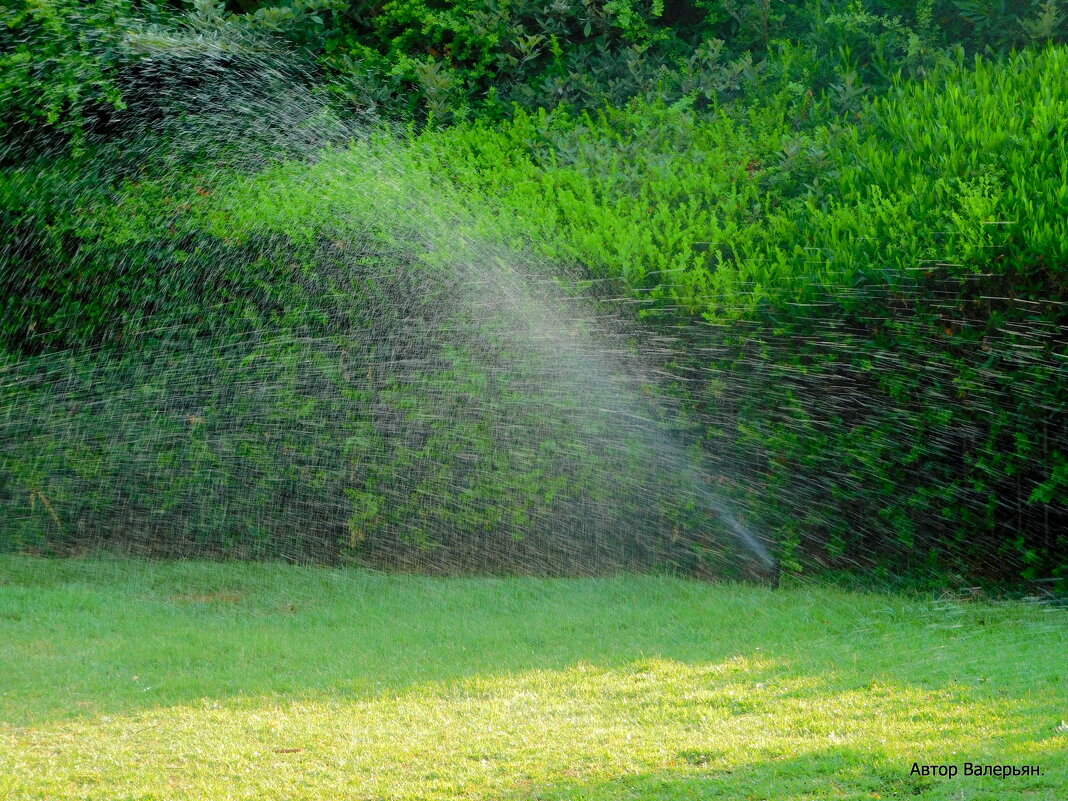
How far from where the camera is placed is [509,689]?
513 cm

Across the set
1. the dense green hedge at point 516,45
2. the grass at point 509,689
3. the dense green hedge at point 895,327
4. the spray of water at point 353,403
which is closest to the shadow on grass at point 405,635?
the grass at point 509,689

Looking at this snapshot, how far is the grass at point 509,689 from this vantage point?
160 inches

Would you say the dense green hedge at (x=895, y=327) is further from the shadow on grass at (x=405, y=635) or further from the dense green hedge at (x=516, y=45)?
the dense green hedge at (x=516, y=45)

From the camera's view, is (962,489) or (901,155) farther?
(901,155)

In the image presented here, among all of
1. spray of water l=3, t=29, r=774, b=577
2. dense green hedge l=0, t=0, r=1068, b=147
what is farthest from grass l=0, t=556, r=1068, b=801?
dense green hedge l=0, t=0, r=1068, b=147

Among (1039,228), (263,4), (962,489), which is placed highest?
(263,4)

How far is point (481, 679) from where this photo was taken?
208 inches

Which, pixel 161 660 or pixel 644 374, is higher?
pixel 644 374

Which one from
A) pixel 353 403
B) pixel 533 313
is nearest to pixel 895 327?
pixel 533 313

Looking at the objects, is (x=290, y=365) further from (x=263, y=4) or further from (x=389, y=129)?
(x=263, y=4)

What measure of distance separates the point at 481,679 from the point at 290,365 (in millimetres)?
3222

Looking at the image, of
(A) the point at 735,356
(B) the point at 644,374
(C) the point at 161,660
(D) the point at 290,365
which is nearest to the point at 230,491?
(D) the point at 290,365

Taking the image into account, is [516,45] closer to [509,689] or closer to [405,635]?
[405,635]

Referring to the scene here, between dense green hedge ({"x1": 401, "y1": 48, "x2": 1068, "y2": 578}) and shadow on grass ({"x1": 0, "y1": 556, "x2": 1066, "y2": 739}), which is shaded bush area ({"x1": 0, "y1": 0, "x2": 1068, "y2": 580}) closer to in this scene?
dense green hedge ({"x1": 401, "y1": 48, "x2": 1068, "y2": 578})
